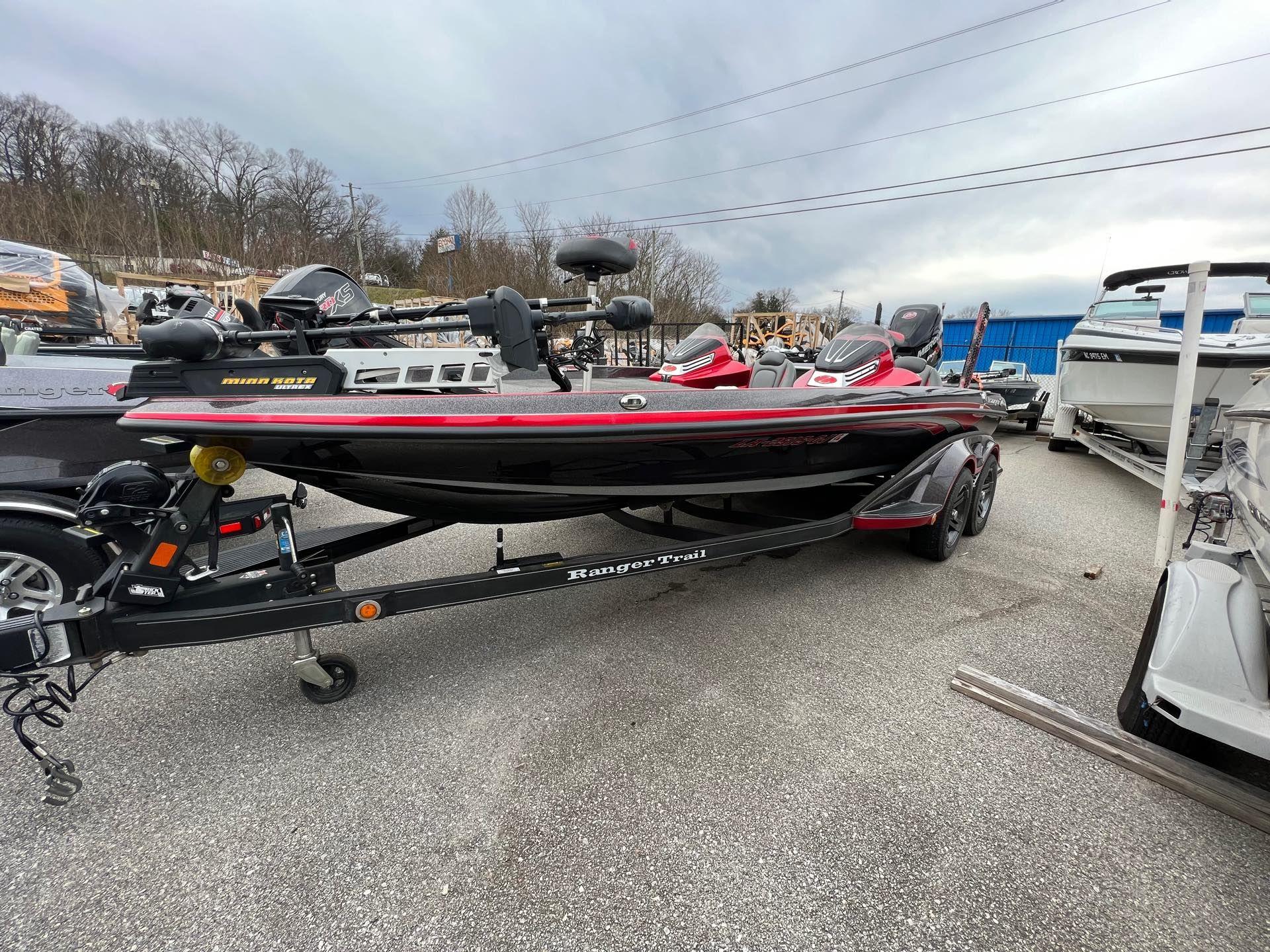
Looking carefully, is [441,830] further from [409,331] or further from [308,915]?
[409,331]

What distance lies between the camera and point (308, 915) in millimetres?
1263

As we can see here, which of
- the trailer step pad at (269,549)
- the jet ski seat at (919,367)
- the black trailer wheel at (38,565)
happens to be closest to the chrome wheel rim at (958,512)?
the jet ski seat at (919,367)

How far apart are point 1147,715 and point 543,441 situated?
2247 mm

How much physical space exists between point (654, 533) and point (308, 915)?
1841 millimetres

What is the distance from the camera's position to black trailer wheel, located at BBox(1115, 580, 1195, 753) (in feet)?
5.79

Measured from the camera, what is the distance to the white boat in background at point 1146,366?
4.74 metres

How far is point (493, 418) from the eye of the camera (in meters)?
1.70

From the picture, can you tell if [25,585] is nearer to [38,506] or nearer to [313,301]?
[38,506]

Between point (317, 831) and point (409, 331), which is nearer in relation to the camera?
point (317, 831)

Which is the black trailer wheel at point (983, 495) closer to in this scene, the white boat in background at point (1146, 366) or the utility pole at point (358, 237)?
the white boat in background at point (1146, 366)

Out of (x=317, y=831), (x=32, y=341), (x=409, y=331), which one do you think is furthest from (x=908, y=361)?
(x=32, y=341)

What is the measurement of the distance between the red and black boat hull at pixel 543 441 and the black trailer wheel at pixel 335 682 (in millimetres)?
636

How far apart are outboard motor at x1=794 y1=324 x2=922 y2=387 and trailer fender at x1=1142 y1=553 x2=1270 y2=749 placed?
1824 millimetres

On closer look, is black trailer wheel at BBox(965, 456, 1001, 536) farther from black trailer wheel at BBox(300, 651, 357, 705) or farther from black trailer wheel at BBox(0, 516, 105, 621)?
black trailer wheel at BBox(0, 516, 105, 621)
